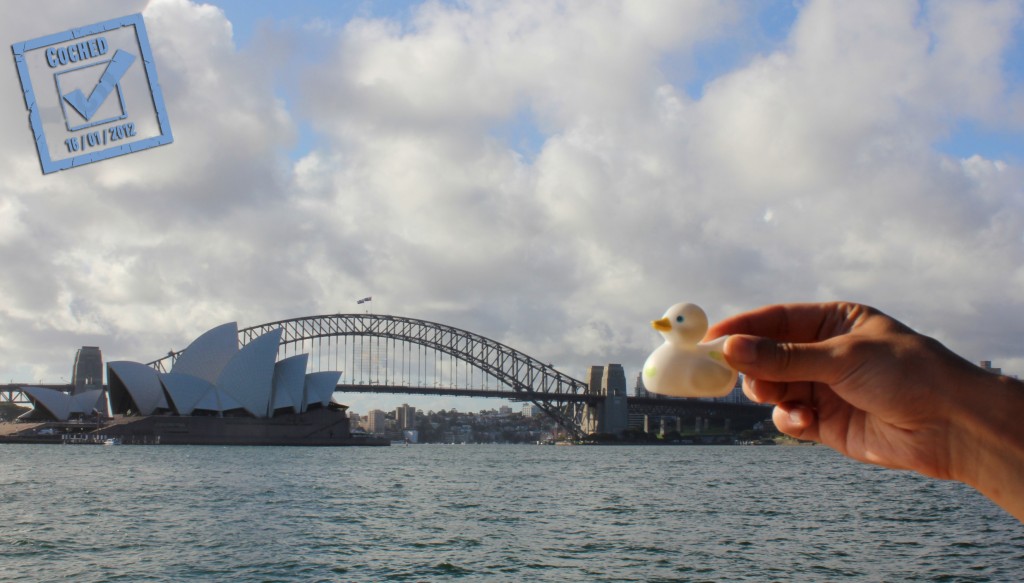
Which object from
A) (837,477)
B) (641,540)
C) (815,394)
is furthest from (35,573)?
(837,477)

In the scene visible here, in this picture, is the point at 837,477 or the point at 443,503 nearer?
the point at 443,503

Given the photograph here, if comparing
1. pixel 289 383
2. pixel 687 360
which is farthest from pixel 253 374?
pixel 687 360

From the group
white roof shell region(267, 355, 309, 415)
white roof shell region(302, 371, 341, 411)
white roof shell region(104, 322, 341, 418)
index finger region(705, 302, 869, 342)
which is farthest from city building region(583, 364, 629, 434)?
index finger region(705, 302, 869, 342)

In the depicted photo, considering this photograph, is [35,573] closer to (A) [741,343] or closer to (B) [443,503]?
(B) [443,503]

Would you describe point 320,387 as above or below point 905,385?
below

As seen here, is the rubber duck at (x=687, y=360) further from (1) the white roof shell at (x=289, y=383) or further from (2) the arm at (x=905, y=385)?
(1) the white roof shell at (x=289, y=383)

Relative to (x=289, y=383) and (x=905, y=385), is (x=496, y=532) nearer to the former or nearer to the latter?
(x=905, y=385)

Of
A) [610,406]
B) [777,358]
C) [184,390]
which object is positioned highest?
[184,390]
